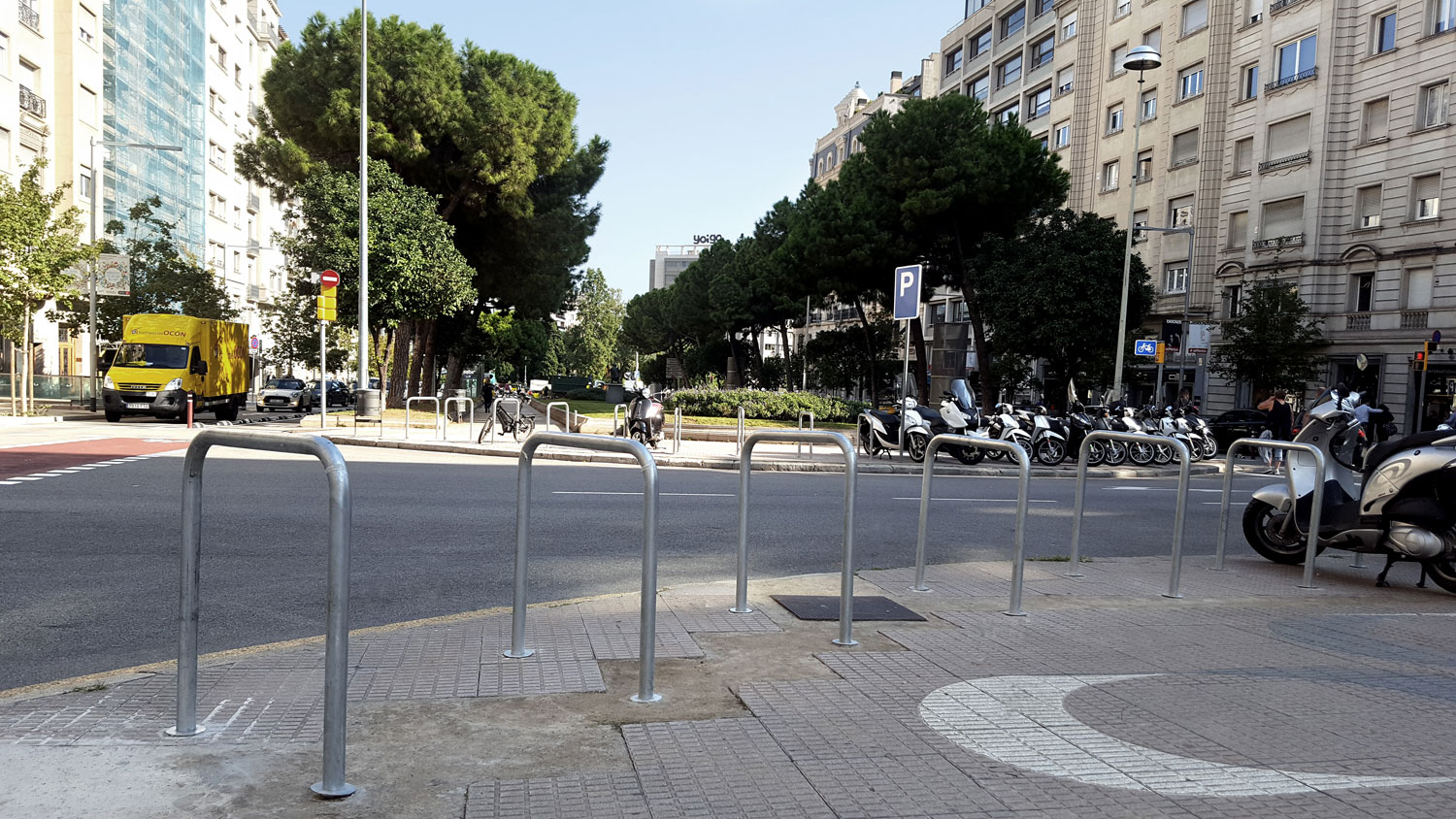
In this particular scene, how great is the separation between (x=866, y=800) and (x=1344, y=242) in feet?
115

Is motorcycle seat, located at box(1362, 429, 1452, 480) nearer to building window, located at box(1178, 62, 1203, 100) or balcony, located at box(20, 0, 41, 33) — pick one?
building window, located at box(1178, 62, 1203, 100)

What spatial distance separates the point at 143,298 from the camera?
113ft

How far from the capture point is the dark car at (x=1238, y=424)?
85.8 ft

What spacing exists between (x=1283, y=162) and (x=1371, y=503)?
30.8m

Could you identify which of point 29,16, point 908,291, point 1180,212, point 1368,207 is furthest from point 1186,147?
point 29,16

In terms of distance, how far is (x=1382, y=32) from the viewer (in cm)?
3062

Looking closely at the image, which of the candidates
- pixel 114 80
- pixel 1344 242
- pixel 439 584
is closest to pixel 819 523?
pixel 439 584

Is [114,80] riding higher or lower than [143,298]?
higher

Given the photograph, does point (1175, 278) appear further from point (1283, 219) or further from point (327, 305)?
point (327, 305)

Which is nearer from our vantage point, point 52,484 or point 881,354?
point 52,484

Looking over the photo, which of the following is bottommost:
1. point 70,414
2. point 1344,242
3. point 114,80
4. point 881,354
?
point 70,414

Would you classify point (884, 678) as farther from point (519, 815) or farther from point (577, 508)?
point (577, 508)

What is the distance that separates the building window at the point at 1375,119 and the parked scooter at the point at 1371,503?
2803 cm

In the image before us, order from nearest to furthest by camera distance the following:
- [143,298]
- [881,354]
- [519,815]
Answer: [519,815]
[143,298]
[881,354]
